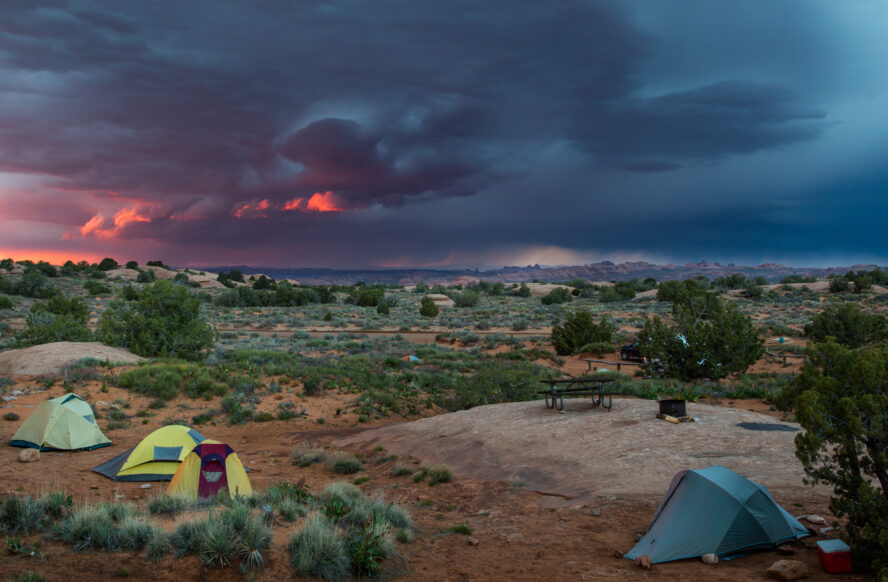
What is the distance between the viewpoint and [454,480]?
12633 mm

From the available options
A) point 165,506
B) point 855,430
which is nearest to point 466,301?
point 165,506

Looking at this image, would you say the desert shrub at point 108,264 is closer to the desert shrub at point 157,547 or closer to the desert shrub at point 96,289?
the desert shrub at point 96,289

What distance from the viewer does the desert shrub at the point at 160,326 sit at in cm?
2662

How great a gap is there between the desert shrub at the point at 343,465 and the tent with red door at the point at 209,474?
9.85ft

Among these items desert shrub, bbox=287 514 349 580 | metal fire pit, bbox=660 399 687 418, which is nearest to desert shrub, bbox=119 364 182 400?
desert shrub, bbox=287 514 349 580

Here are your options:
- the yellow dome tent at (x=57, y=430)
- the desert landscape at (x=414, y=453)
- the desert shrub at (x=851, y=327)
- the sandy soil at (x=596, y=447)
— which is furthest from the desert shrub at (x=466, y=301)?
the yellow dome tent at (x=57, y=430)

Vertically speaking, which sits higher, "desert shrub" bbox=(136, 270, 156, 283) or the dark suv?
"desert shrub" bbox=(136, 270, 156, 283)

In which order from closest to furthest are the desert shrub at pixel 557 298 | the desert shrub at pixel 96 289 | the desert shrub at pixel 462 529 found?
the desert shrub at pixel 462 529, the desert shrub at pixel 96 289, the desert shrub at pixel 557 298

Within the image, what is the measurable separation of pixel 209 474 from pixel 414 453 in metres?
5.29

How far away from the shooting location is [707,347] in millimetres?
23219

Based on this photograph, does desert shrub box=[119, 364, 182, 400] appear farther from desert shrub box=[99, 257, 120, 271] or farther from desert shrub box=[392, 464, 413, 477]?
desert shrub box=[99, 257, 120, 271]

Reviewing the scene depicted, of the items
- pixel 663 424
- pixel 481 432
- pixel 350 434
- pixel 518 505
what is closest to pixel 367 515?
pixel 518 505

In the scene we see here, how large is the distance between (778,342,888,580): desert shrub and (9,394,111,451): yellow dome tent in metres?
17.1

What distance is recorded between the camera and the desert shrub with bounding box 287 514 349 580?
692 centimetres
